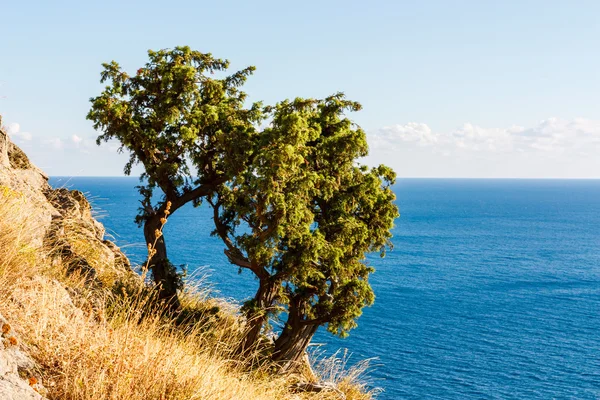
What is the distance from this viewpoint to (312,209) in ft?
59.4

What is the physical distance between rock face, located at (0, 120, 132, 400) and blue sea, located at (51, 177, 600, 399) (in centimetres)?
73

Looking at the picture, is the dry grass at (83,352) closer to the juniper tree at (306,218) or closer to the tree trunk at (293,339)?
the juniper tree at (306,218)

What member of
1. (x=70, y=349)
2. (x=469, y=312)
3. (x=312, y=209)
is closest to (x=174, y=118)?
(x=312, y=209)

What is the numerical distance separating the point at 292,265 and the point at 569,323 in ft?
172

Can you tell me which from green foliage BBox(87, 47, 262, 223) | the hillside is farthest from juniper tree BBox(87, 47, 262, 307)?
the hillside

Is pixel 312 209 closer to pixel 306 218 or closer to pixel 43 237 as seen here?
pixel 306 218

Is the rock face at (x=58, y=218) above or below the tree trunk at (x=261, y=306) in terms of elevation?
above

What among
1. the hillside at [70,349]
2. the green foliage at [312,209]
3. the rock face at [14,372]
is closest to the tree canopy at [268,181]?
the green foliage at [312,209]

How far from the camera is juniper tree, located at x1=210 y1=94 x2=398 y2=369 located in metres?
15.7

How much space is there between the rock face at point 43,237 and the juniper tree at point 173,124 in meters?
2.51

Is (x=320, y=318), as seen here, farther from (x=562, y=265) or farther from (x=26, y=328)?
(x=562, y=265)

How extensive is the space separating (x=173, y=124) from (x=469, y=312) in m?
51.8

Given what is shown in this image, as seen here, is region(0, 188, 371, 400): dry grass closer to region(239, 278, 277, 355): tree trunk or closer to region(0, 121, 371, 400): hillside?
region(0, 121, 371, 400): hillside

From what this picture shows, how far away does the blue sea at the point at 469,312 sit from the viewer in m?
43.1
